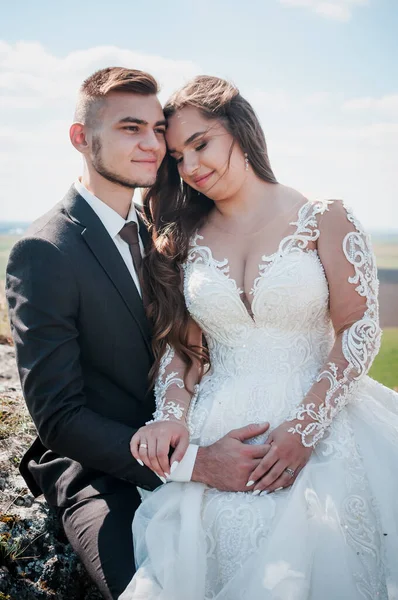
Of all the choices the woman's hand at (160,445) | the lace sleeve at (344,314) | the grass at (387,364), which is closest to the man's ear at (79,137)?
the lace sleeve at (344,314)

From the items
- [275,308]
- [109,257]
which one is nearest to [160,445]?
[275,308]

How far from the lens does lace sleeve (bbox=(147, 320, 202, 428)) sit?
3.33m

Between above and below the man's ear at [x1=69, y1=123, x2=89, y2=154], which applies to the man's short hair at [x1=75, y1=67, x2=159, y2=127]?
above

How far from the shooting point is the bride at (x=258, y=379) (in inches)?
102

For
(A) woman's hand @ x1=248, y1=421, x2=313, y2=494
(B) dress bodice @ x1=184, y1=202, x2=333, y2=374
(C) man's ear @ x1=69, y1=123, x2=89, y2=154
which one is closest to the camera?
(A) woman's hand @ x1=248, y1=421, x2=313, y2=494

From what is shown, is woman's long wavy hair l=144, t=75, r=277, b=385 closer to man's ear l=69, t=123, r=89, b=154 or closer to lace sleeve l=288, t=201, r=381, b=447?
man's ear l=69, t=123, r=89, b=154

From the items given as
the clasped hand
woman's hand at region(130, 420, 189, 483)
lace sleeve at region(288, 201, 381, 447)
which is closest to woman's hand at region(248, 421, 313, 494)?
the clasped hand

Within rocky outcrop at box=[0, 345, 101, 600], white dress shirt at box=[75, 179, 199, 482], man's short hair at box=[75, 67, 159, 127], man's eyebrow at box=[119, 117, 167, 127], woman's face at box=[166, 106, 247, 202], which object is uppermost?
man's short hair at box=[75, 67, 159, 127]

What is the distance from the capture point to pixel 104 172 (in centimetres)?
369

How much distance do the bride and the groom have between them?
127mm

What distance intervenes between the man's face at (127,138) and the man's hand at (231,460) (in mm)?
1656

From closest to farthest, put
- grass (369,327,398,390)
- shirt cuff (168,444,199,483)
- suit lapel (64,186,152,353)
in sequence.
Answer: shirt cuff (168,444,199,483)
suit lapel (64,186,152,353)
grass (369,327,398,390)

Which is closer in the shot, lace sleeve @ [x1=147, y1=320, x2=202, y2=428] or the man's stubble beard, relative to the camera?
lace sleeve @ [x1=147, y1=320, x2=202, y2=428]

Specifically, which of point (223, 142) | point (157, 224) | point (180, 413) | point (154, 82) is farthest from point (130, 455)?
point (154, 82)
